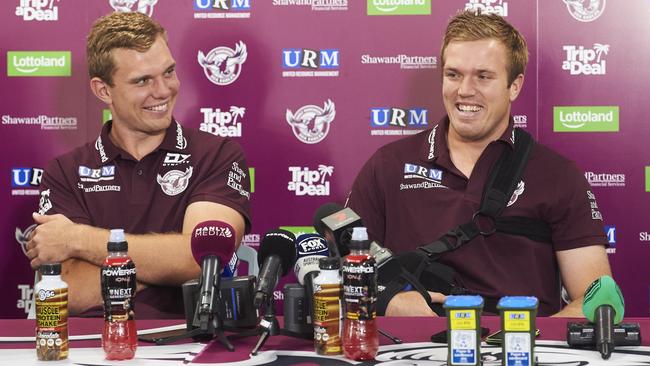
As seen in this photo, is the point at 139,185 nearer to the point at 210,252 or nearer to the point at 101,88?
the point at 101,88

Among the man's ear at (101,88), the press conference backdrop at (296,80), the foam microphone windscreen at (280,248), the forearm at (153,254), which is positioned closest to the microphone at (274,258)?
the foam microphone windscreen at (280,248)

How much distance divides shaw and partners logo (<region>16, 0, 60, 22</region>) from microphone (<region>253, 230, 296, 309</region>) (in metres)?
2.34

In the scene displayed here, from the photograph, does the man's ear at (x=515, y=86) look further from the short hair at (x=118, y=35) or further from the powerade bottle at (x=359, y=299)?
the powerade bottle at (x=359, y=299)

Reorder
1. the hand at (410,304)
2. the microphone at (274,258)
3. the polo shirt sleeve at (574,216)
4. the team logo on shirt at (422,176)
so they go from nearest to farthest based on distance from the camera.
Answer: the microphone at (274,258), the hand at (410,304), the polo shirt sleeve at (574,216), the team logo on shirt at (422,176)

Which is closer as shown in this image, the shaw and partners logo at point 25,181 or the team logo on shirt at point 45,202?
the team logo on shirt at point 45,202

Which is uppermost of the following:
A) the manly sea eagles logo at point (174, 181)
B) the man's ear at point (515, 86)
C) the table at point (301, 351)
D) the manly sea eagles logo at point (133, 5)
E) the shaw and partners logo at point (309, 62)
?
the manly sea eagles logo at point (133, 5)

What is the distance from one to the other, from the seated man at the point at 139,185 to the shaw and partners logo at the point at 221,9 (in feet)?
2.20

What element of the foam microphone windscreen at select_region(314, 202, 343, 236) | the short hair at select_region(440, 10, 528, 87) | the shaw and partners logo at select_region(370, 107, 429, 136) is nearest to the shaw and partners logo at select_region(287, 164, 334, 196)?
the shaw and partners logo at select_region(370, 107, 429, 136)

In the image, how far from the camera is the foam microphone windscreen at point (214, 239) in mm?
Answer: 2092

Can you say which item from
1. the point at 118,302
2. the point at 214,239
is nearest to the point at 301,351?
the point at 214,239

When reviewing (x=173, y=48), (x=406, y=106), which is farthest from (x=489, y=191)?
(x=173, y=48)

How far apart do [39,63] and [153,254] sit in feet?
4.92

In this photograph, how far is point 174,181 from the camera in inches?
130

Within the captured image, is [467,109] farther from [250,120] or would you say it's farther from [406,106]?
[250,120]
